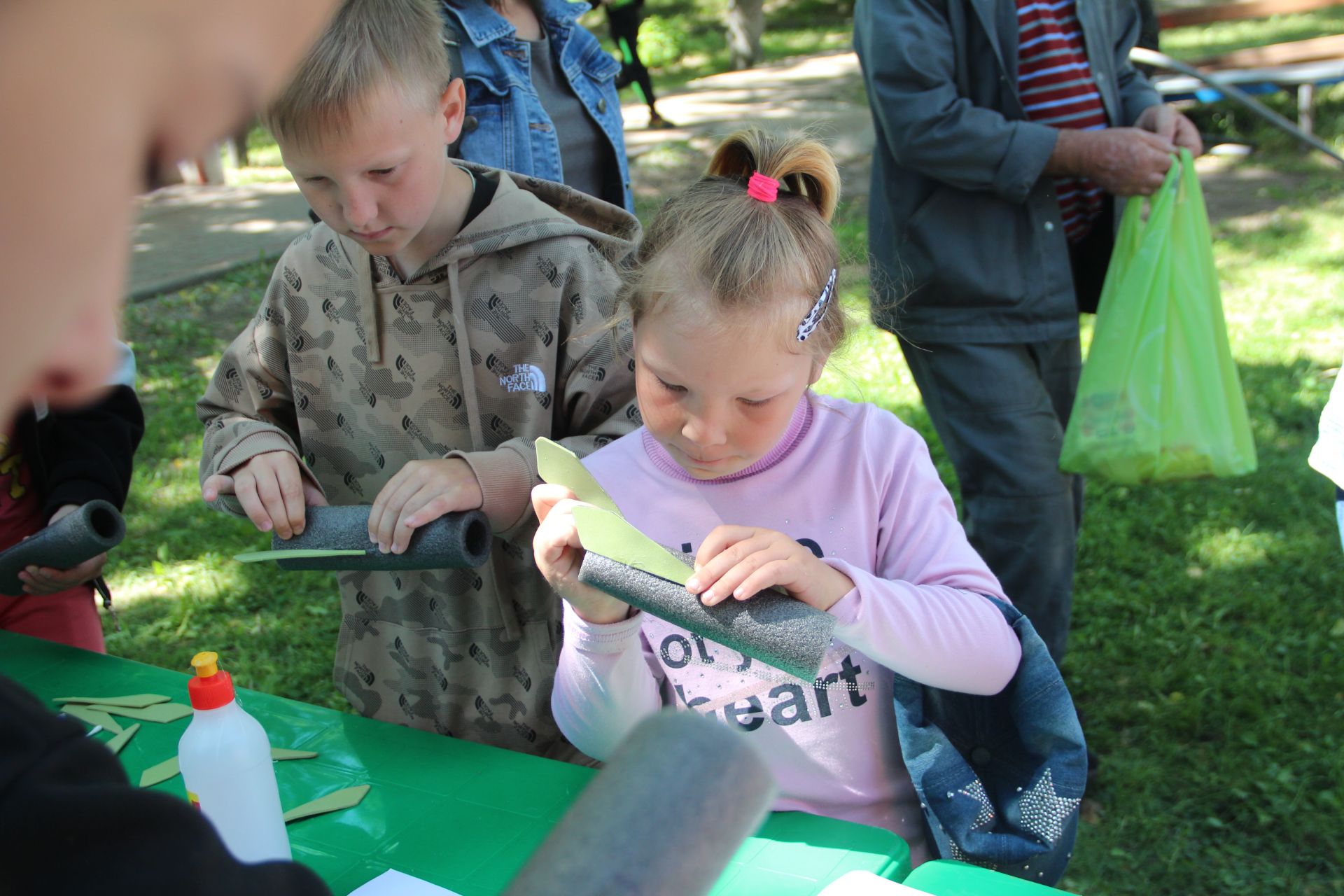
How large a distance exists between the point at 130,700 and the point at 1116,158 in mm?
2267

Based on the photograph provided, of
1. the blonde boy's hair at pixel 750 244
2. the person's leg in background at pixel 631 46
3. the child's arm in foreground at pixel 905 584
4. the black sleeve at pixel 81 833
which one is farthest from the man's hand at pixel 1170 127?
the person's leg in background at pixel 631 46

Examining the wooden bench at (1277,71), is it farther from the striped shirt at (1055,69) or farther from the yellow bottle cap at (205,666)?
the yellow bottle cap at (205,666)

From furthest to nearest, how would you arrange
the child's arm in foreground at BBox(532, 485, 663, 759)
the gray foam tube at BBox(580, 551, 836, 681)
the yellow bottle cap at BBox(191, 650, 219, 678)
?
the child's arm in foreground at BBox(532, 485, 663, 759) → the yellow bottle cap at BBox(191, 650, 219, 678) → the gray foam tube at BBox(580, 551, 836, 681)

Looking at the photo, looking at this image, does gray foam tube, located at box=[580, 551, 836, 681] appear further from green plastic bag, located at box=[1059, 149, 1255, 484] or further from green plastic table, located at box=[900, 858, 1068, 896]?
green plastic bag, located at box=[1059, 149, 1255, 484]

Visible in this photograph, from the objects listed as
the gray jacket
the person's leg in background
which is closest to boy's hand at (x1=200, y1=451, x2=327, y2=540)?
the gray jacket

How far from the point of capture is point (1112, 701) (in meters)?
3.13

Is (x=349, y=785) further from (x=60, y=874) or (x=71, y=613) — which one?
(x=71, y=613)

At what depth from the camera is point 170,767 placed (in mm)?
1624

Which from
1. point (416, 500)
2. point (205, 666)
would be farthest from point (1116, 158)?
point (205, 666)

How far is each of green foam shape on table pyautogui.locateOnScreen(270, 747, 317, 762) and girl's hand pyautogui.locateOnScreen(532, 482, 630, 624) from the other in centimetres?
48

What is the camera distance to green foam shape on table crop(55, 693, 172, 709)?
1831 mm

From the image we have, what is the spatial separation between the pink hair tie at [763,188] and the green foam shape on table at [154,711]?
1.19 meters

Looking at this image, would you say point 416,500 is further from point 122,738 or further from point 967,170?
point 967,170

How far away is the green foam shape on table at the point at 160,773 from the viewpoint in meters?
1.60
